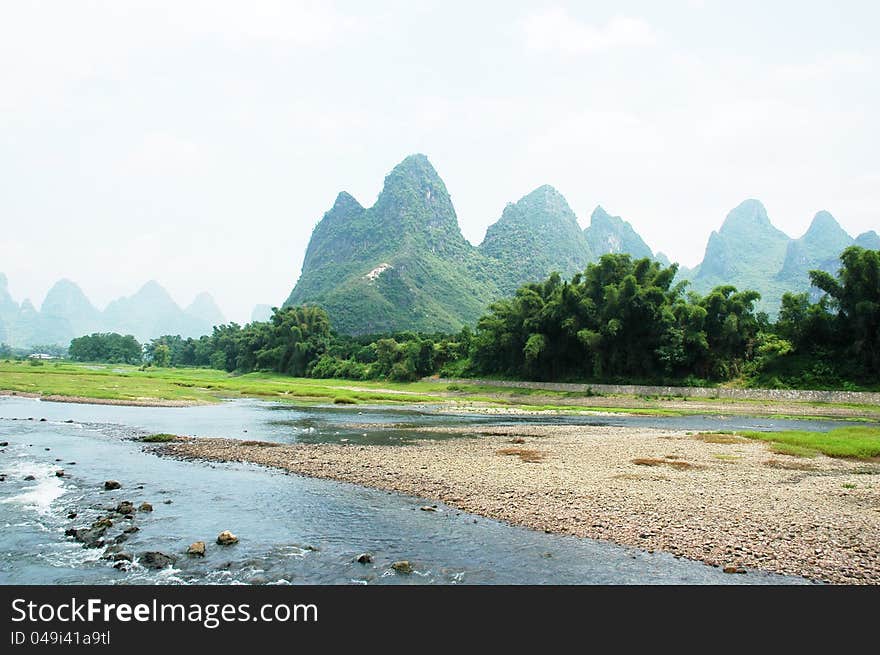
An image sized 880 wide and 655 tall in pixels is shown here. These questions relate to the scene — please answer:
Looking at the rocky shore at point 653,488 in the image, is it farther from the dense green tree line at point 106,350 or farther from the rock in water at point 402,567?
the dense green tree line at point 106,350

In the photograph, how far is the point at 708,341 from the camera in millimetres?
65438

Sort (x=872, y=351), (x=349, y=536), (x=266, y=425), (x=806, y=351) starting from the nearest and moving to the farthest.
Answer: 1. (x=349, y=536)
2. (x=266, y=425)
3. (x=872, y=351)
4. (x=806, y=351)

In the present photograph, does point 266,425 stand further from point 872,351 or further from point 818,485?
point 872,351

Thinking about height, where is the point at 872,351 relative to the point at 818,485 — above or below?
above

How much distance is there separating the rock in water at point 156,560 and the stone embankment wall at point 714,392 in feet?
192

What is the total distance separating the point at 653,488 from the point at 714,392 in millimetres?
47718

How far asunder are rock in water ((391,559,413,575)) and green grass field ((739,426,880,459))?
73.4 ft

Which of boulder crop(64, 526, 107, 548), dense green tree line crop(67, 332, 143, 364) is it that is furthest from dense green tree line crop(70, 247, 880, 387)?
dense green tree line crop(67, 332, 143, 364)

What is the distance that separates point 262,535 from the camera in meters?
14.2

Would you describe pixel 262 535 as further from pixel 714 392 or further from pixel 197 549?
pixel 714 392

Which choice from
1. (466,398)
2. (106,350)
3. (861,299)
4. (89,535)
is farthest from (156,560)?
(106,350)

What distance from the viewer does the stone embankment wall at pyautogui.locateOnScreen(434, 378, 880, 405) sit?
52688 mm
